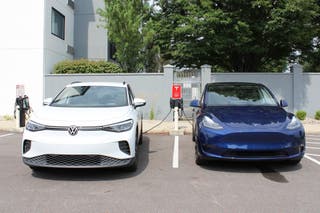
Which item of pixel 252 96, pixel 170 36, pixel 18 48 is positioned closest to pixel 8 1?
pixel 18 48

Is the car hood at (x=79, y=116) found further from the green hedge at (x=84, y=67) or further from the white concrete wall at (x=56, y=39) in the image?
the white concrete wall at (x=56, y=39)

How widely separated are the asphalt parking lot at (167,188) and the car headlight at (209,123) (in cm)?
80

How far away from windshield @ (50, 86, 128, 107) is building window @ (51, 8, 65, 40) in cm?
1152

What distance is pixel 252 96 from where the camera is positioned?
8484 mm

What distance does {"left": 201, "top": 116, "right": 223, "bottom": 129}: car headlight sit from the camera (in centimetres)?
680

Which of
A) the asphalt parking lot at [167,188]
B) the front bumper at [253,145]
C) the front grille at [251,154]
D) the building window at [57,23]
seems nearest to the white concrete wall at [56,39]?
the building window at [57,23]

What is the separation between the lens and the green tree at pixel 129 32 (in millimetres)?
17812

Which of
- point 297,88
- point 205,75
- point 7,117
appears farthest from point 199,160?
point 7,117


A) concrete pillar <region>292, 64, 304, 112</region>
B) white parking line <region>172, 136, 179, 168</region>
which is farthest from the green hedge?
concrete pillar <region>292, 64, 304, 112</region>

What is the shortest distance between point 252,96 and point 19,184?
5062mm

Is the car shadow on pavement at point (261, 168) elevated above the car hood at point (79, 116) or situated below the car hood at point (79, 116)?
below

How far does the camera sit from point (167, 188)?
19.1 ft

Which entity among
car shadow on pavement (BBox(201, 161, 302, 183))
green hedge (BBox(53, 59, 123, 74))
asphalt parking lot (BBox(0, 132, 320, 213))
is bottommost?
asphalt parking lot (BBox(0, 132, 320, 213))

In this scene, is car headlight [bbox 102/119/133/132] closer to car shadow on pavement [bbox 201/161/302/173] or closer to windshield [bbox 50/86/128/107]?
windshield [bbox 50/86/128/107]
